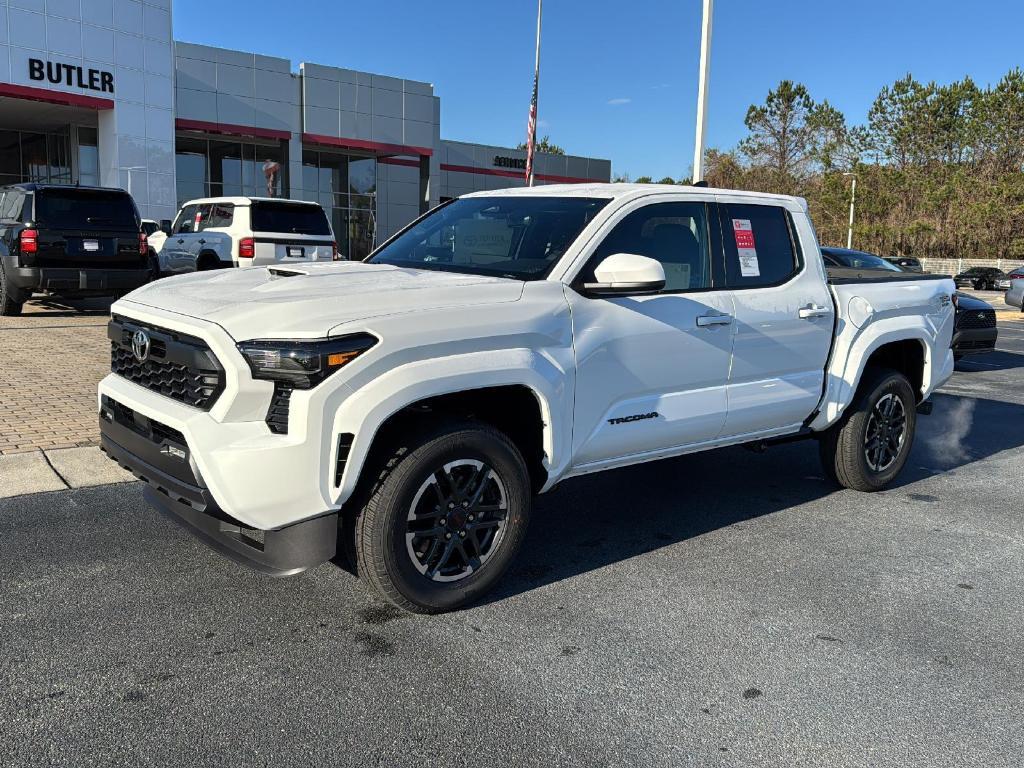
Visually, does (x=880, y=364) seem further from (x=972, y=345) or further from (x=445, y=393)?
(x=972, y=345)

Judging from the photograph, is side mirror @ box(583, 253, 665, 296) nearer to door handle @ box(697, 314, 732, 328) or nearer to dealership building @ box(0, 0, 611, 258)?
door handle @ box(697, 314, 732, 328)

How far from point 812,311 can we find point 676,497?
1470 millimetres

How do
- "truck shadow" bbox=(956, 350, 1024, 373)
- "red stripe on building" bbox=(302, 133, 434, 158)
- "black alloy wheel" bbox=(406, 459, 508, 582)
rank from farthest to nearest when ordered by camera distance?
"red stripe on building" bbox=(302, 133, 434, 158)
"truck shadow" bbox=(956, 350, 1024, 373)
"black alloy wheel" bbox=(406, 459, 508, 582)

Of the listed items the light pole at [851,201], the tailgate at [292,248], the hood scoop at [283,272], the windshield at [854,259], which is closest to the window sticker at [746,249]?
the hood scoop at [283,272]

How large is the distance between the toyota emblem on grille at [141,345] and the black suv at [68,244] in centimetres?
1003

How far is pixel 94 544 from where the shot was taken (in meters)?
4.52

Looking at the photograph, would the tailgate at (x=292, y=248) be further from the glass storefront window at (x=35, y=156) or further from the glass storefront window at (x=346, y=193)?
the glass storefront window at (x=346, y=193)

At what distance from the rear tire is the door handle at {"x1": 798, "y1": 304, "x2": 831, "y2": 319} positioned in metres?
11.7

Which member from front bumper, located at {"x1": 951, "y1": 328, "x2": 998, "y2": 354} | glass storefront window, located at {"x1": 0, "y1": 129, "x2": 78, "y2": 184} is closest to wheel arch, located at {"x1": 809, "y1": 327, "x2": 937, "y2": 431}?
front bumper, located at {"x1": 951, "y1": 328, "x2": 998, "y2": 354}

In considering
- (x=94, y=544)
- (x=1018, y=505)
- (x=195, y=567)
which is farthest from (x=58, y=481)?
(x=1018, y=505)

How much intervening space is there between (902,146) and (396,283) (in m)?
71.7

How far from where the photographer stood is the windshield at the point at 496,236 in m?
4.38

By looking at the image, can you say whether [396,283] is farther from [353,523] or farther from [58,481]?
[58,481]

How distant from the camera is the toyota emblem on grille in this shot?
386 cm
